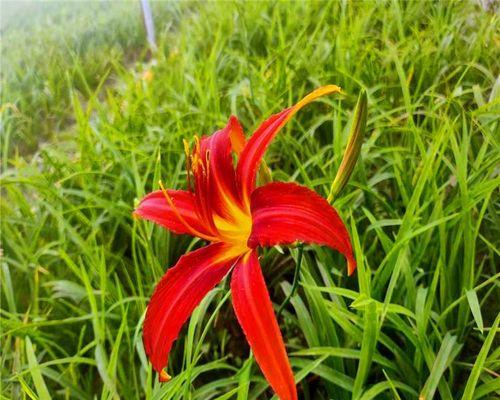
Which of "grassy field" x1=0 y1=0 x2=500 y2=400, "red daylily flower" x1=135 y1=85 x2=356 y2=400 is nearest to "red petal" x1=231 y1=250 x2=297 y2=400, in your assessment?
"red daylily flower" x1=135 y1=85 x2=356 y2=400

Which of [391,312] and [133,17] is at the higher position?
[133,17]

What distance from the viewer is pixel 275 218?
0.47m

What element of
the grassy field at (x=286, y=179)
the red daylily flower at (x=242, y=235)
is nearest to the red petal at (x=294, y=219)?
the red daylily flower at (x=242, y=235)

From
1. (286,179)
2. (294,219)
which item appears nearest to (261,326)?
(294,219)

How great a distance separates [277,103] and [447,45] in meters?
0.35

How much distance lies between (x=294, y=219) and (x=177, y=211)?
0.12m

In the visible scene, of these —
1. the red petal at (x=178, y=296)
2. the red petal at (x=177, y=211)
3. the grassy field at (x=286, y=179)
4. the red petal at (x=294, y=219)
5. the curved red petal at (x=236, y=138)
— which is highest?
the curved red petal at (x=236, y=138)

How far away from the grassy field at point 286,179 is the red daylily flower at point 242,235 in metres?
0.12

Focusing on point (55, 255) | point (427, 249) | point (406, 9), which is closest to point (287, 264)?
point (427, 249)

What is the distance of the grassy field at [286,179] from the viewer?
0.67 metres

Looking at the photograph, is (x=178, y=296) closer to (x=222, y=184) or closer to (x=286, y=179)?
(x=222, y=184)

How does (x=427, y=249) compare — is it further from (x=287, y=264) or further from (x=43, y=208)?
(x=43, y=208)

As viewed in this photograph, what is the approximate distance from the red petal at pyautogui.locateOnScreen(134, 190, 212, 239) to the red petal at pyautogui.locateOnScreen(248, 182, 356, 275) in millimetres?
61

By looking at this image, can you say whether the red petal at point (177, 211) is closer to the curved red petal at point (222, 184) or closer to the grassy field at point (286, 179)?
the curved red petal at point (222, 184)
